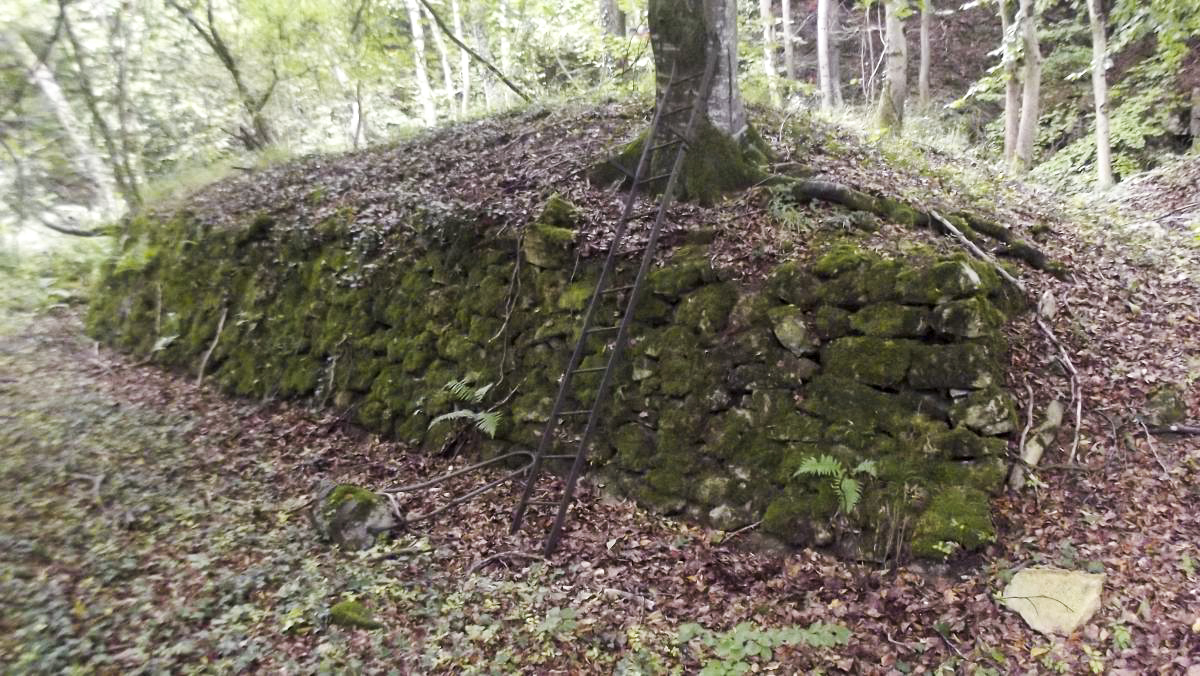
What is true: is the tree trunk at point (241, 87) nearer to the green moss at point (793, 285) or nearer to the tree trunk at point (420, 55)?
the tree trunk at point (420, 55)

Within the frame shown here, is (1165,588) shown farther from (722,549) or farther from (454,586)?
(454,586)

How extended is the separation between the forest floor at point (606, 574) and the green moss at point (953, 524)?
0.40 feet

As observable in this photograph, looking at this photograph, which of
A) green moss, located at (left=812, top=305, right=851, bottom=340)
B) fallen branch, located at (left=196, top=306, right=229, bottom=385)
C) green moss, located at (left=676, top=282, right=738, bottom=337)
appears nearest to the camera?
green moss, located at (left=812, top=305, right=851, bottom=340)

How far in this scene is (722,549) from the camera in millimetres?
4539

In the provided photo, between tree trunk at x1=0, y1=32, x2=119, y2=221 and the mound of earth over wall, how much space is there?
4.63 m

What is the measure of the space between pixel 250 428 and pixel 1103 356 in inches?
321

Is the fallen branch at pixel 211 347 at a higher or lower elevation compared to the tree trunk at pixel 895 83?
lower

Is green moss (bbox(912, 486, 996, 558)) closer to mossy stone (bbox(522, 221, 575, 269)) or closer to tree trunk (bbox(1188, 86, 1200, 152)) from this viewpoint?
mossy stone (bbox(522, 221, 575, 269))

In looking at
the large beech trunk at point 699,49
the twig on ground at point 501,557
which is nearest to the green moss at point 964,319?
the large beech trunk at point 699,49

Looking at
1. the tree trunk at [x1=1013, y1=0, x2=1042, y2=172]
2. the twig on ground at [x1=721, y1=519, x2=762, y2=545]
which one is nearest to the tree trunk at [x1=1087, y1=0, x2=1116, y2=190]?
the tree trunk at [x1=1013, y1=0, x2=1042, y2=172]

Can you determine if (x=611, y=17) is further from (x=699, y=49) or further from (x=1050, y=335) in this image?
(x=1050, y=335)

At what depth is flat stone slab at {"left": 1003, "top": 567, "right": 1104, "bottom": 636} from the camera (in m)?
3.50

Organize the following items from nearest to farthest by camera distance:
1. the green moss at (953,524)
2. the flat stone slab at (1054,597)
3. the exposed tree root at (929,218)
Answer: the flat stone slab at (1054,597)
the green moss at (953,524)
the exposed tree root at (929,218)

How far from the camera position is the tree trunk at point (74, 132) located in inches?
355
